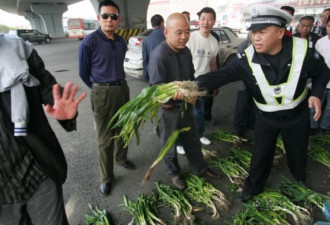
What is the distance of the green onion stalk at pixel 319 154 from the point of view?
11.1 feet

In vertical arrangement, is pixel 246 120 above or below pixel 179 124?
below

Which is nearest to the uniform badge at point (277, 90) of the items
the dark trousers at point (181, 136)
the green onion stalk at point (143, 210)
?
the dark trousers at point (181, 136)

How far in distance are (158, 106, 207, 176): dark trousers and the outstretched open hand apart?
126cm

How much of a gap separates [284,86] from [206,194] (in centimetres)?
154

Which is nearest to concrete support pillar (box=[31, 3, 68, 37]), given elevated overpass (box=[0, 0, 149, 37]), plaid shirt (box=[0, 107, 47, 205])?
elevated overpass (box=[0, 0, 149, 37])

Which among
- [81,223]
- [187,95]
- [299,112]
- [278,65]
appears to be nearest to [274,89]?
[278,65]

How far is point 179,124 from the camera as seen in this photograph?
2748 millimetres

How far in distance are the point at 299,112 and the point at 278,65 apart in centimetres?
59

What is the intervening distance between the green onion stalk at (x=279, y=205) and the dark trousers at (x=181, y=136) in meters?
0.76

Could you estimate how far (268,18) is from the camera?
1980 mm

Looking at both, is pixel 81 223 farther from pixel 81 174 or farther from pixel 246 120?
pixel 246 120

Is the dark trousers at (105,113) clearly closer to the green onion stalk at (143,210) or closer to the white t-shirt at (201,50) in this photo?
the green onion stalk at (143,210)

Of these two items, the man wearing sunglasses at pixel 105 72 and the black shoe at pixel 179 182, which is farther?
the black shoe at pixel 179 182

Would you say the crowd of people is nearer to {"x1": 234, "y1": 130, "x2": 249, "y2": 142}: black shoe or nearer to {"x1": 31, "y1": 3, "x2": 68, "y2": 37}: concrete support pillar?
{"x1": 234, "y1": 130, "x2": 249, "y2": 142}: black shoe
